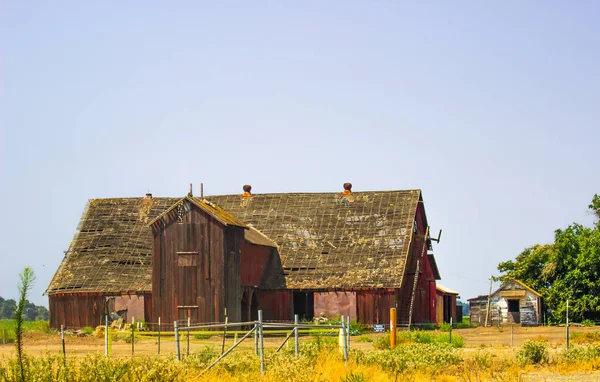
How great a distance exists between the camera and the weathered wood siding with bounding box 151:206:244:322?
4675 centimetres

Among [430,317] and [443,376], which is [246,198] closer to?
[430,317]

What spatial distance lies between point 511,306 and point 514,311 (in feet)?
1.32

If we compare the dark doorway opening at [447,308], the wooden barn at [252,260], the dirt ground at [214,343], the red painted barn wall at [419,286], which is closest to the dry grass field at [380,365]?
the dirt ground at [214,343]

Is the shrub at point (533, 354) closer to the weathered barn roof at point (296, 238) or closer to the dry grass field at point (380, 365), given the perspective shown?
the dry grass field at point (380, 365)

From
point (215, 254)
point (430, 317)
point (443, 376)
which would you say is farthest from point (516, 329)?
point (443, 376)

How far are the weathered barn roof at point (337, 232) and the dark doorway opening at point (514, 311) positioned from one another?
925 cm

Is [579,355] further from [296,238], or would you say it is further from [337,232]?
[296,238]

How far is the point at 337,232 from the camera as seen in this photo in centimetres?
5359

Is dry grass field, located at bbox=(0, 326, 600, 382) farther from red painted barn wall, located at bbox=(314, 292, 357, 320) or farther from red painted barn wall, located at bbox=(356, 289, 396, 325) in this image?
red painted barn wall, located at bbox=(314, 292, 357, 320)

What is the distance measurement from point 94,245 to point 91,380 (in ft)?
120

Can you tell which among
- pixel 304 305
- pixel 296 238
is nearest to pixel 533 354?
pixel 304 305

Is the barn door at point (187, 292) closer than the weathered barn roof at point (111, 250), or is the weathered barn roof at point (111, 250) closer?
the barn door at point (187, 292)

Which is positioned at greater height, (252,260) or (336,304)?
(252,260)

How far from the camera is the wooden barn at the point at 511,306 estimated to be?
5609cm
